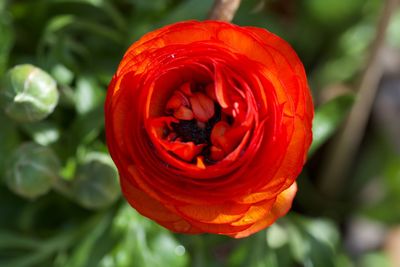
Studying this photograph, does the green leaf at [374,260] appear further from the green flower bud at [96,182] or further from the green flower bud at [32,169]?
the green flower bud at [32,169]

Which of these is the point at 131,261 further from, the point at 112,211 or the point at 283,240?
the point at 283,240

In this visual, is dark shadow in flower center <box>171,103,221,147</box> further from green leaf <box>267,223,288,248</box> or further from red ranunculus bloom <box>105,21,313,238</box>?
green leaf <box>267,223,288,248</box>

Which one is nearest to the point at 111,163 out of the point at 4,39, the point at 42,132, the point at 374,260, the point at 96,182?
the point at 96,182

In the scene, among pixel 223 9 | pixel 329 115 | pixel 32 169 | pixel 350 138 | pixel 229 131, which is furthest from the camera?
pixel 350 138

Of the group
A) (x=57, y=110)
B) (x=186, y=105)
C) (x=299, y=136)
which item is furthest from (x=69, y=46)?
(x=299, y=136)

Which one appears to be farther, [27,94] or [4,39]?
[4,39]

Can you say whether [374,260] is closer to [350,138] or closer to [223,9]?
[350,138]

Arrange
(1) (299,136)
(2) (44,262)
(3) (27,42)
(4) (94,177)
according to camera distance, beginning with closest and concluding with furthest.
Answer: (1) (299,136) → (4) (94,177) → (2) (44,262) → (3) (27,42)
